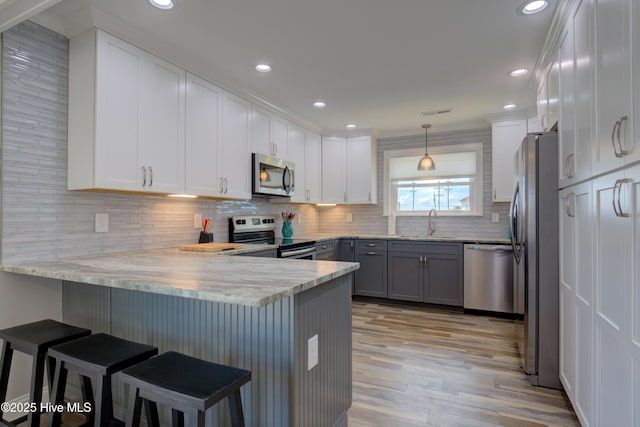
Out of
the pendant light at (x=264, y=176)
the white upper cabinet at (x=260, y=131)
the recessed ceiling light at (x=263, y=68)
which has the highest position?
the recessed ceiling light at (x=263, y=68)

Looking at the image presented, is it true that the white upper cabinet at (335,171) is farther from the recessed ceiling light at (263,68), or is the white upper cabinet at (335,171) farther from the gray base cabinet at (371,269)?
the recessed ceiling light at (263,68)

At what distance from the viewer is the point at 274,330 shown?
4.68 ft

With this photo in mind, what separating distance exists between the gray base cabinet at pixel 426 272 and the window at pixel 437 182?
0.82m

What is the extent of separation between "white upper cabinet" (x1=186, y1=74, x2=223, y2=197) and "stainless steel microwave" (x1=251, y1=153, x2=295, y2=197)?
1.55ft

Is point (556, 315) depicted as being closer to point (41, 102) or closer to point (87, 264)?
point (87, 264)

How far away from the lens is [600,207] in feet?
4.89

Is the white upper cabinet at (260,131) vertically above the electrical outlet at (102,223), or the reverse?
the white upper cabinet at (260,131)

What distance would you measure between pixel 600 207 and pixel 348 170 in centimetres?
360

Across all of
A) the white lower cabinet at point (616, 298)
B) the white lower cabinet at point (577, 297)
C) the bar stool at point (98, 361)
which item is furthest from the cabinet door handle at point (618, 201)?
the bar stool at point (98, 361)

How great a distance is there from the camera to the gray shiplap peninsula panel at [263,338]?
4.63ft

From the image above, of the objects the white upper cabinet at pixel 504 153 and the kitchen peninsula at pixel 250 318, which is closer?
the kitchen peninsula at pixel 250 318

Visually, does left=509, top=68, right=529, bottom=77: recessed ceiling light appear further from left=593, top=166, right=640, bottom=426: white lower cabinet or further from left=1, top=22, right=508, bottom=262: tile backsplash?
left=1, top=22, right=508, bottom=262: tile backsplash

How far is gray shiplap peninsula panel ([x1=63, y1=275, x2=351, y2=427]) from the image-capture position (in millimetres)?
1410

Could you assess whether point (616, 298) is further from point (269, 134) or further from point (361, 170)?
point (361, 170)
